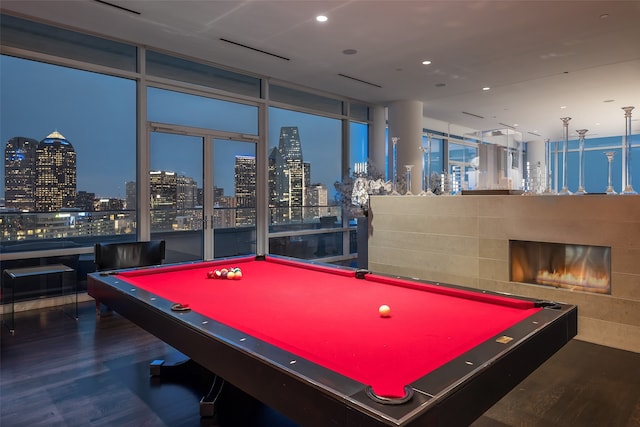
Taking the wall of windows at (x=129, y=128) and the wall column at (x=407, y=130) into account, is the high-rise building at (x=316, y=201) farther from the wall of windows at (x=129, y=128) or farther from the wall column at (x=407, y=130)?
the wall column at (x=407, y=130)

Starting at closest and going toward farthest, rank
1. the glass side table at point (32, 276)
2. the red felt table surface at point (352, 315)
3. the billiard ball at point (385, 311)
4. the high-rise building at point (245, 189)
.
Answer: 1. the red felt table surface at point (352, 315)
2. the billiard ball at point (385, 311)
3. the glass side table at point (32, 276)
4. the high-rise building at point (245, 189)

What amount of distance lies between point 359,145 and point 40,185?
5.74m

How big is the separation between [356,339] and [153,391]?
1.71 meters

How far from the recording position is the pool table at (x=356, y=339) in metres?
1.11

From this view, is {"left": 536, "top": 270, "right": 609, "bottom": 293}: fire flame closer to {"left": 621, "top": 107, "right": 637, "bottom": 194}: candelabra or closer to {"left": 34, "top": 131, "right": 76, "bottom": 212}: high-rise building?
{"left": 621, "top": 107, "right": 637, "bottom": 194}: candelabra

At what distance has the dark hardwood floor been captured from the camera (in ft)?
7.49

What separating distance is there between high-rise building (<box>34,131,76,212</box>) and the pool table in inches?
111

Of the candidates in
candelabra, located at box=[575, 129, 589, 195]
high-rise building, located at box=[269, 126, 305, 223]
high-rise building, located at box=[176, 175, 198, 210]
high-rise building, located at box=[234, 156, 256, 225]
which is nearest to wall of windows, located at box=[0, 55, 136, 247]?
high-rise building, located at box=[176, 175, 198, 210]

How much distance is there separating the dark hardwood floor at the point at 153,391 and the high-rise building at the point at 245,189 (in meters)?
3.25

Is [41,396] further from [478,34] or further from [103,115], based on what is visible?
[478,34]

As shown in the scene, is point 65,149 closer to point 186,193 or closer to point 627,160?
point 186,193

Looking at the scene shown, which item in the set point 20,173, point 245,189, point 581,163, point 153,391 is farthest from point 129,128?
point 581,163

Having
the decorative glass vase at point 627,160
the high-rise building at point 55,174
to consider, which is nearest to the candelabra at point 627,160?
the decorative glass vase at point 627,160

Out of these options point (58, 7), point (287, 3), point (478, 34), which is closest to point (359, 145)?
point (478, 34)
